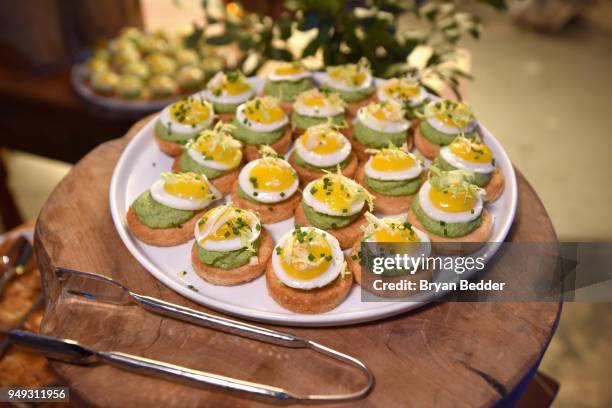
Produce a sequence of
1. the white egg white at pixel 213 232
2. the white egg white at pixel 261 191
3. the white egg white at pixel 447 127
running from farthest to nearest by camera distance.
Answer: the white egg white at pixel 447 127 < the white egg white at pixel 261 191 < the white egg white at pixel 213 232

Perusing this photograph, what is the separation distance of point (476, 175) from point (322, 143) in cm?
71

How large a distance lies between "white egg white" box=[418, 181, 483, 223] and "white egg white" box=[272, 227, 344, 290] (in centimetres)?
43

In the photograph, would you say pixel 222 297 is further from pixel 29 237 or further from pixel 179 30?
pixel 179 30

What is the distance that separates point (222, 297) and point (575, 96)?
620 centimetres

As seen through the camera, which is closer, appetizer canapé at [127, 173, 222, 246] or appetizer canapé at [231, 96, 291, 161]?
appetizer canapé at [127, 173, 222, 246]

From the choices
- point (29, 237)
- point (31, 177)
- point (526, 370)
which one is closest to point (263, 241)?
point (526, 370)

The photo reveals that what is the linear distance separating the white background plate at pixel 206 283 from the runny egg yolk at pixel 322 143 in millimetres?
379

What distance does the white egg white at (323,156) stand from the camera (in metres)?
2.61

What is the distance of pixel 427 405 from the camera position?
1.72m

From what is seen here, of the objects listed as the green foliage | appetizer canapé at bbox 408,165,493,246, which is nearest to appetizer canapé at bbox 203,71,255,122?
the green foliage

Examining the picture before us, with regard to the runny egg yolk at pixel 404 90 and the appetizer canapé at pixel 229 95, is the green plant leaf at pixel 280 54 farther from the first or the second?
Answer: the runny egg yolk at pixel 404 90

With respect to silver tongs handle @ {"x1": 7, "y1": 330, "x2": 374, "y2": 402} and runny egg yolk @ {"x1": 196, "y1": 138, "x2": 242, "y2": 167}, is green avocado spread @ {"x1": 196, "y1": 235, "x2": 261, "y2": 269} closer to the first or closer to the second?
silver tongs handle @ {"x1": 7, "y1": 330, "x2": 374, "y2": 402}

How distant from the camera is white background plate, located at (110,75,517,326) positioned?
6.34 ft

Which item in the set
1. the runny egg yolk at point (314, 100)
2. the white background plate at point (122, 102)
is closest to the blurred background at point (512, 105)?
the white background plate at point (122, 102)
